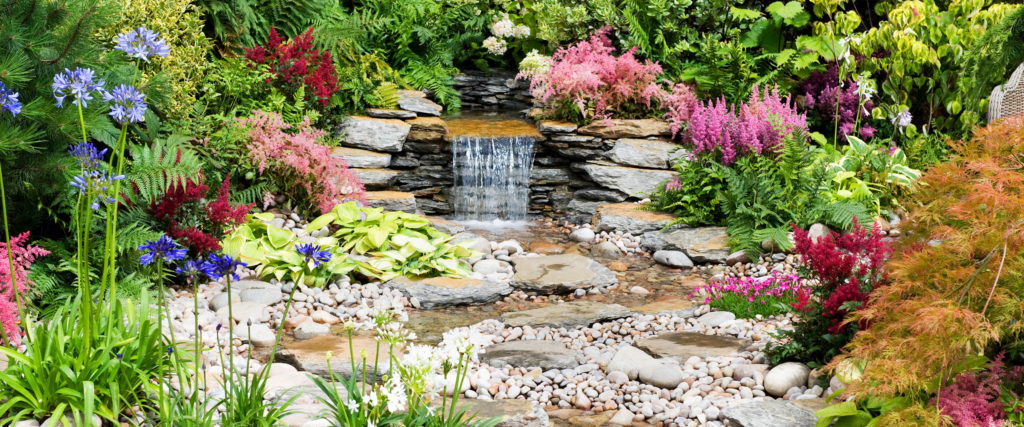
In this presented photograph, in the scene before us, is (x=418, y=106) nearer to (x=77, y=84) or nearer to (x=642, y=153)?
(x=642, y=153)

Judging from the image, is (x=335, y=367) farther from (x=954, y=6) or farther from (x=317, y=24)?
(x=954, y=6)

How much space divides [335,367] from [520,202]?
4311 millimetres

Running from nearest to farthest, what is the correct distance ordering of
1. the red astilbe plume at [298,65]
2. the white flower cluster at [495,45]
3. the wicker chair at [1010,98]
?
the wicker chair at [1010,98]
the red astilbe plume at [298,65]
the white flower cluster at [495,45]

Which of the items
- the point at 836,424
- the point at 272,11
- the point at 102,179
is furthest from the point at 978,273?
the point at 272,11

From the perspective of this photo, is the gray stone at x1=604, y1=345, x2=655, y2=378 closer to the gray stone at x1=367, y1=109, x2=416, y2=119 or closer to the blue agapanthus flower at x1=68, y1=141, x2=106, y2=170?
the blue agapanthus flower at x1=68, y1=141, x2=106, y2=170

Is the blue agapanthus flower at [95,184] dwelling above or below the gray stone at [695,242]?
above

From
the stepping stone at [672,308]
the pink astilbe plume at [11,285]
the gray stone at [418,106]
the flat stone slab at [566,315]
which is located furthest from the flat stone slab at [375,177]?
the pink astilbe plume at [11,285]

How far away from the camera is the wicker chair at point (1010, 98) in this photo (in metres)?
5.03

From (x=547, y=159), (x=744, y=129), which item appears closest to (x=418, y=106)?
(x=547, y=159)

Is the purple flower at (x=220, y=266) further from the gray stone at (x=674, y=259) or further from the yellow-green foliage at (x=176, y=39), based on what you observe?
the gray stone at (x=674, y=259)

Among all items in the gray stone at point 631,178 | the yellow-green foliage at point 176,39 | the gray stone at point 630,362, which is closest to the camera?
the gray stone at point 630,362

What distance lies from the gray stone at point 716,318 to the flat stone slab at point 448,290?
4.43 feet

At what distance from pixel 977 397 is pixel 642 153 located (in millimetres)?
5042

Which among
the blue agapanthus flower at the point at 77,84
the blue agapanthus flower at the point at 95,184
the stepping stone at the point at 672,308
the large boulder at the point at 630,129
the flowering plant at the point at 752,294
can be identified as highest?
the blue agapanthus flower at the point at 77,84
